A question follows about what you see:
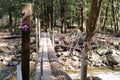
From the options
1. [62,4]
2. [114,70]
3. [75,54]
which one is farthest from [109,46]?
[62,4]

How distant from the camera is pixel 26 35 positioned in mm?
4094

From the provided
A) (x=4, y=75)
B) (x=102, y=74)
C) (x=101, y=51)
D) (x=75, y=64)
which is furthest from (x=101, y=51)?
(x=4, y=75)

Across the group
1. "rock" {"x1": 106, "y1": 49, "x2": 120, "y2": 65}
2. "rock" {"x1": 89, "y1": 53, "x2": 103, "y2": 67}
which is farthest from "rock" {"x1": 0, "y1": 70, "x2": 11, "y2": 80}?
"rock" {"x1": 106, "y1": 49, "x2": 120, "y2": 65}

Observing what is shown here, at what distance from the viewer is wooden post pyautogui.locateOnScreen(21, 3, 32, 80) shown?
401 centimetres

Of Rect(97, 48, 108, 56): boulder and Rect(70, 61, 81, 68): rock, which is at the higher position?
Rect(97, 48, 108, 56): boulder

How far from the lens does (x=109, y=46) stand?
79.4ft

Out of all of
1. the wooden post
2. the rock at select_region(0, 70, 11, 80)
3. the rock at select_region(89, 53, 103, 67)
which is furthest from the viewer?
the rock at select_region(89, 53, 103, 67)

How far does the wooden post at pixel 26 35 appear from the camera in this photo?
4.01 metres

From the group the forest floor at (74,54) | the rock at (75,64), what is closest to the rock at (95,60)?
the forest floor at (74,54)

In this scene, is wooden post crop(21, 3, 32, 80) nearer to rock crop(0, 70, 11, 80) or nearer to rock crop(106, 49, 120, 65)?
rock crop(0, 70, 11, 80)

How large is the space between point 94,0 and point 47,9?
28217 mm

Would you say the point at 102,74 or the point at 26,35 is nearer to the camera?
the point at 26,35

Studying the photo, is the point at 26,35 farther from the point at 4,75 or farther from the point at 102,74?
the point at 102,74

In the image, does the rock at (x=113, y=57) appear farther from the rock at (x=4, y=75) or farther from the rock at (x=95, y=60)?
the rock at (x=4, y=75)
